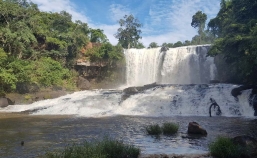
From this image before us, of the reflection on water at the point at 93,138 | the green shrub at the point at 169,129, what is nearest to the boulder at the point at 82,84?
the reflection on water at the point at 93,138

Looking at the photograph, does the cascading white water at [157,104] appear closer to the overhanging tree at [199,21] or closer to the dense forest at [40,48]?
the dense forest at [40,48]

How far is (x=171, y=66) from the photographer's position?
143 feet

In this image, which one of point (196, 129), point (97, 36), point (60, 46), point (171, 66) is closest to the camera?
Answer: point (196, 129)

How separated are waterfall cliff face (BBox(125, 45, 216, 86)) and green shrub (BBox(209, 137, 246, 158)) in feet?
108

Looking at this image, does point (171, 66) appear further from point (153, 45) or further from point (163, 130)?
point (153, 45)

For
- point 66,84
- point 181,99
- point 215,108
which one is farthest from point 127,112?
point 66,84

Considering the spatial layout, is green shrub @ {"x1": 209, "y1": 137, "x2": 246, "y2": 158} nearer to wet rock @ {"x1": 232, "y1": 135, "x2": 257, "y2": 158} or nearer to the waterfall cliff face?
wet rock @ {"x1": 232, "y1": 135, "x2": 257, "y2": 158}

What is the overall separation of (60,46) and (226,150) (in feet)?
117

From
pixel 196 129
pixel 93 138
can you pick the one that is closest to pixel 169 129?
pixel 196 129

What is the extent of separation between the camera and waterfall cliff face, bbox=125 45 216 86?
41.4 metres

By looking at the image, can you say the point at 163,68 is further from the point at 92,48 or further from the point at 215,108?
the point at 215,108

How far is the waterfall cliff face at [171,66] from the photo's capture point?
136 feet

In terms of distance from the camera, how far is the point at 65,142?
11.3m

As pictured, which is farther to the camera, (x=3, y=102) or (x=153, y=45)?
(x=153, y=45)
